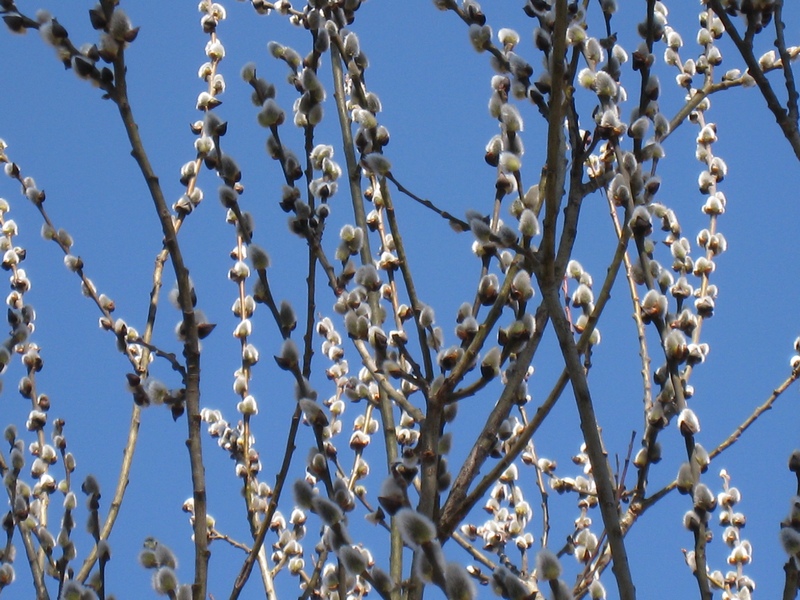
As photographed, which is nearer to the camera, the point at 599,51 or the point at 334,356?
the point at 599,51

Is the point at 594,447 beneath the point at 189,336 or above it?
beneath

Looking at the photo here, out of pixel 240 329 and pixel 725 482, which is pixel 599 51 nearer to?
pixel 240 329

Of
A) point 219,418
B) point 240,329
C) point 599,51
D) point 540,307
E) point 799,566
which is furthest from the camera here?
point 219,418

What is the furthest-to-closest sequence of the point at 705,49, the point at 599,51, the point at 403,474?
the point at 705,49, the point at 599,51, the point at 403,474

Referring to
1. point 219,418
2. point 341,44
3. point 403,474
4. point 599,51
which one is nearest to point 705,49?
point 599,51

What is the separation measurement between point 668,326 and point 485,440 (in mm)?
476

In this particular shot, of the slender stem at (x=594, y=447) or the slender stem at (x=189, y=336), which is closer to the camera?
the slender stem at (x=594, y=447)

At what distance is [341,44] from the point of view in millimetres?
2619

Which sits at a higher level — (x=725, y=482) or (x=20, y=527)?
(x=725, y=482)

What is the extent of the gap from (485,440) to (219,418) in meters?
2.20

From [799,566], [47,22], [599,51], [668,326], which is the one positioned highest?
[599,51]

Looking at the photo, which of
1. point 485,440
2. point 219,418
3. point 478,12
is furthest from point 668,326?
point 219,418

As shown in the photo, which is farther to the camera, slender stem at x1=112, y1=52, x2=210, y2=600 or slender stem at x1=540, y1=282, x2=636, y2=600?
slender stem at x1=112, y1=52, x2=210, y2=600

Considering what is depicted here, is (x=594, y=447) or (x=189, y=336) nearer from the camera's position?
(x=594, y=447)
